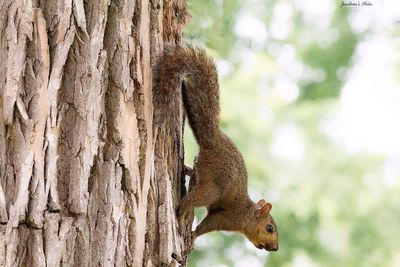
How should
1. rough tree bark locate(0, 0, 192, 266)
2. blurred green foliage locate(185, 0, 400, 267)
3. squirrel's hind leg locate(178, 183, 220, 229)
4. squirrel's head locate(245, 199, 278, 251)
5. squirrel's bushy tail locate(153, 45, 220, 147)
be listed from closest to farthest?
rough tree bark locate(0, 0, 192, 266), squirrel's bushy tail locate(153, 45, 220, 147), squirrel's hind leg locate(178, 183, 220, 229), squirrel's head locate(245, 199, 278, 251), blurred green foliage locate(185, 0, 400, 267)

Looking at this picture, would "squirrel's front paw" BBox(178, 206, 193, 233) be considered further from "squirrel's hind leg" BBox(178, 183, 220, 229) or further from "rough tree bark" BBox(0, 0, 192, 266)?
"rough tree bark" BBox(0, 0, 192, 266)

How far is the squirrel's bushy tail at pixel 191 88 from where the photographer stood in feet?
8.44

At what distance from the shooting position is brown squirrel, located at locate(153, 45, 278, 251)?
2619 millimetres

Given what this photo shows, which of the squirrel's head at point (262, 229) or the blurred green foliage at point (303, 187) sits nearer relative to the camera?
the squirrel's head at point (262, 229)

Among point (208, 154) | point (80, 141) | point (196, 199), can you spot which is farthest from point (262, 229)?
point (80, 141)

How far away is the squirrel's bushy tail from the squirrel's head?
79 centimetres

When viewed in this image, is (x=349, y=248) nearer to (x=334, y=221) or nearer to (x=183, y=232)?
(x=334, y=221)

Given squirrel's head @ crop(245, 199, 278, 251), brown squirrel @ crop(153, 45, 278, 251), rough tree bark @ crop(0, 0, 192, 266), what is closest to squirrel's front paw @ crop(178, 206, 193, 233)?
brown squirrel @ crop(153, 45, 278, 251)

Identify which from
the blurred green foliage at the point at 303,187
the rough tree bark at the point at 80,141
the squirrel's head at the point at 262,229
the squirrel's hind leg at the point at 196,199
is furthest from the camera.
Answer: the blurred green foliage at the point at 303,187

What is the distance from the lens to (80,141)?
7.29 ft

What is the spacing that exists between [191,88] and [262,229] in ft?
3.79

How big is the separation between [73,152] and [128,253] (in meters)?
0.31

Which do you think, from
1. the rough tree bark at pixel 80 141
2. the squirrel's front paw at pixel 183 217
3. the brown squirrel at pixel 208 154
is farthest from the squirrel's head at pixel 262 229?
the rough tree bark at pixel 80 141

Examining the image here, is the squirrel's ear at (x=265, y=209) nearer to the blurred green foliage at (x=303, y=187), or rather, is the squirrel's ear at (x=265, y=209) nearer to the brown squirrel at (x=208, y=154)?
the brown squirrel at (x=208, y=154)
